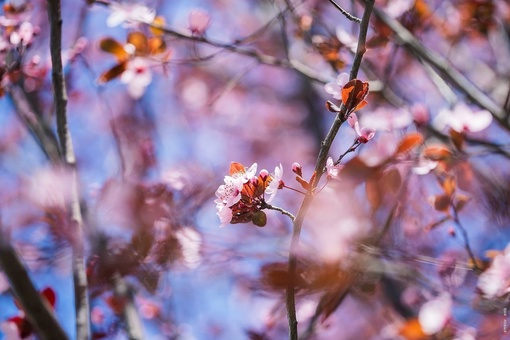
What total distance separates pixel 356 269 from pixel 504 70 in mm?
1937

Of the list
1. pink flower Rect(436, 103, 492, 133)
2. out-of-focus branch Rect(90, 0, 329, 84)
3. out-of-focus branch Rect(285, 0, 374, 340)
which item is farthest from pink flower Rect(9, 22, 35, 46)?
pink flower Rect(436, 103, 492, 133)

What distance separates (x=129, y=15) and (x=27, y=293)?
→ 3.99ft

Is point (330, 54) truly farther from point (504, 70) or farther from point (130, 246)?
point (504, 70)

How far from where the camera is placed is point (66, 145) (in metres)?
1.33

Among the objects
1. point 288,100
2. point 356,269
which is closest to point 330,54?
point 356,269

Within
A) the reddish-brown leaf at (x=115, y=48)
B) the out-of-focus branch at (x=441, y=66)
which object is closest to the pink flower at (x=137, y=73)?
the reddish-brown leaf at (x=115, y=48)

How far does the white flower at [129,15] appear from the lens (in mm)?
1795

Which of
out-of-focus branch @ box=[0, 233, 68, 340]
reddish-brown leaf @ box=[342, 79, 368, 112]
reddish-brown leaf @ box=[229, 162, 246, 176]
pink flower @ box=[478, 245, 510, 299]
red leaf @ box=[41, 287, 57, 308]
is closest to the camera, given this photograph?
out-of-focus branch @ box=[0, 233, 68, 340]

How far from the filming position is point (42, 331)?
2.80ft

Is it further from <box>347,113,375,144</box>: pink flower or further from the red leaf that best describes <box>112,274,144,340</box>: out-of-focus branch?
<box>347,113,375,144</box>: pink flower

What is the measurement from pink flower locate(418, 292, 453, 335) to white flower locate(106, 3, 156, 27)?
1303mm

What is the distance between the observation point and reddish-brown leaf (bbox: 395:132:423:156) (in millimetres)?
1537

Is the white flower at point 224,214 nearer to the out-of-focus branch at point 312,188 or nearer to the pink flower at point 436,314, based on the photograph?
the out-of-focus branch at point 312,188

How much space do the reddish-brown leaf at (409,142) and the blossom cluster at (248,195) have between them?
0.64m
